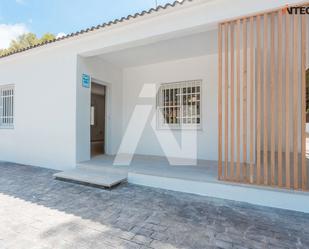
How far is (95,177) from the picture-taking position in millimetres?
4609

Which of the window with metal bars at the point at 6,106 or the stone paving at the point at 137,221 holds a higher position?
the window with metal bars at the point at 6,106

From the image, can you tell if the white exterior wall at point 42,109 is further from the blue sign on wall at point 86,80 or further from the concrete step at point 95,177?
the concrete step at point 95,177

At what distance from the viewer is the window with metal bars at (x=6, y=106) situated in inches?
285

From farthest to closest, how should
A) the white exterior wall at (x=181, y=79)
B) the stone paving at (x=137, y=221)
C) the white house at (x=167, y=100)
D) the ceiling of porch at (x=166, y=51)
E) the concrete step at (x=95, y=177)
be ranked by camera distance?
the white exterior wall at (x=181, y=79) → the ceiling of porch at (x=166, y=51) → the concrete step at (x=95, y=177) → the white house at (x=167, y=100) → the stone paving at (x=137, y=221)

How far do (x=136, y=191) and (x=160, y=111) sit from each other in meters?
3.50

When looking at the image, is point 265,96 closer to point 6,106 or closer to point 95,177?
point 95,177

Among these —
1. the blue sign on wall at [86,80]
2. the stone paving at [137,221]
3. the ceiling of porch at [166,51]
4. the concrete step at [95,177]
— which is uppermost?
the ceiling of porch at [166,51]

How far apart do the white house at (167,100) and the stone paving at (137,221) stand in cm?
53

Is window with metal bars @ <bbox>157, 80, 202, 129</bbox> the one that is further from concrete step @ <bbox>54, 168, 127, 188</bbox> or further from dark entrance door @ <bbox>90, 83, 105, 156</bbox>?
concrete step @ <bbox>54, 168, 127, 188</bbox>

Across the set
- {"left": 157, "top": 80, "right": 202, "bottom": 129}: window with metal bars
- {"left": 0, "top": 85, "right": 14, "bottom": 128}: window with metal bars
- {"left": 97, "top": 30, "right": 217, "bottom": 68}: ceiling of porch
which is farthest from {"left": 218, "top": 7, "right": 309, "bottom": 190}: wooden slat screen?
{"left": 0, "top": 85, "right": 14, "bottom": 128}: window with metal bars

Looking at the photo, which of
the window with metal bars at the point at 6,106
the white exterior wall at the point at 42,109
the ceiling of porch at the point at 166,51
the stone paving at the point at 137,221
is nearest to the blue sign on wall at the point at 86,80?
the white exterior wall at the point at 42,109

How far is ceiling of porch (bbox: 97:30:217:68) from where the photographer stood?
4984mm

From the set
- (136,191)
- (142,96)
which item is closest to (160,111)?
(142,96)

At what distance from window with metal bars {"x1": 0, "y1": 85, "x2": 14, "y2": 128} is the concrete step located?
3929 mm
